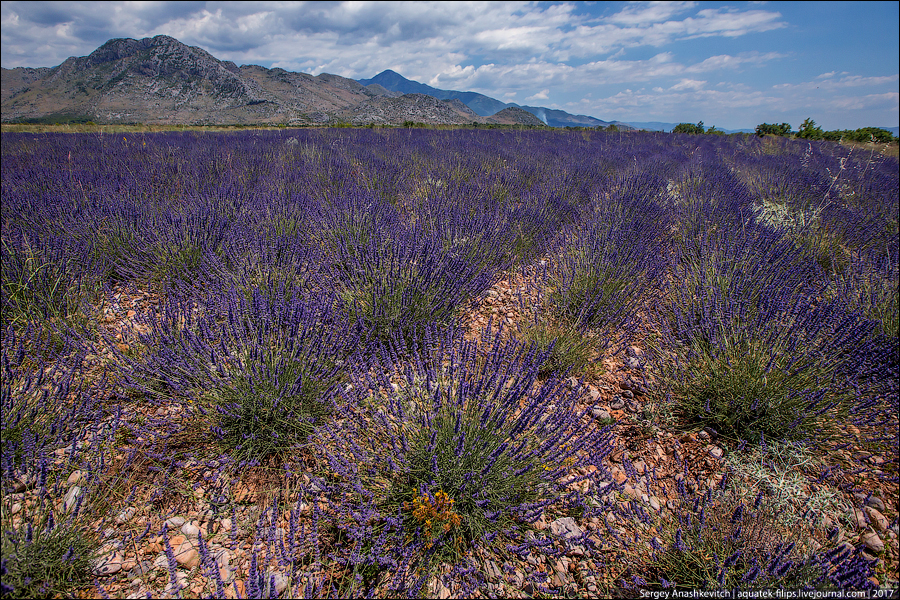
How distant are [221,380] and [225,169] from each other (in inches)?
208

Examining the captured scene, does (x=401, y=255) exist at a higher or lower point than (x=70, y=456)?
higher

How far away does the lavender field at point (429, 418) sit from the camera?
1.21 meters

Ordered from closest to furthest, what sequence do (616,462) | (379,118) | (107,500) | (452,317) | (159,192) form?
(107,500) → (616,462) → (452,317) → (159,192) → (379,118)

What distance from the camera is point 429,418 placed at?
57.8 inches

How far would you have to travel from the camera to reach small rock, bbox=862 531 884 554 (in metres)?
1.33

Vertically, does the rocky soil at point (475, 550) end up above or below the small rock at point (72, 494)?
below

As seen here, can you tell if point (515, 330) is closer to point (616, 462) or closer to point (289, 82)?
point (616, 462)

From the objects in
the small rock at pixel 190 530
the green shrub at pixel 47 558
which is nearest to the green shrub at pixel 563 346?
the small rock at pixel 190 530

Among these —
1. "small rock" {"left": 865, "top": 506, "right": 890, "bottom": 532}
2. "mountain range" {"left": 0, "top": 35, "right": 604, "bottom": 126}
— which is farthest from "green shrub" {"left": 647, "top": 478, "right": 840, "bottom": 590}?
"mountain range" {"left": 0, "top": 35, "right": 604, "bottom": 126}

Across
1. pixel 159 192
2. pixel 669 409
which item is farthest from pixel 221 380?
pixel 159 192

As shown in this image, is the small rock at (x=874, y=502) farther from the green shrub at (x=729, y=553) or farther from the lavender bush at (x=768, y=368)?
the green shrub at (x=729, y=553)

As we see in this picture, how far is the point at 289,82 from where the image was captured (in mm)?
78188

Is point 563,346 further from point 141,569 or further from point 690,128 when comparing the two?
point 690,128

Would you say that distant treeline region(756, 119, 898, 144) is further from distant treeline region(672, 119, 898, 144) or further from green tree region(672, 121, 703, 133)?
green tree region(672, 121, 703, 133)
